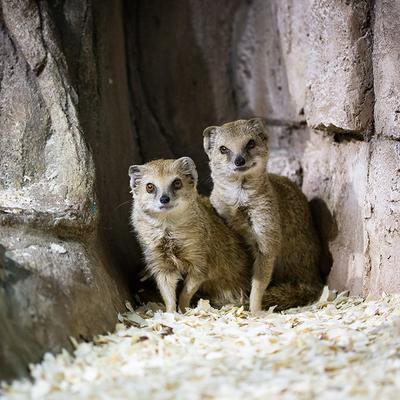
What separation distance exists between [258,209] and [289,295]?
0.68 meters

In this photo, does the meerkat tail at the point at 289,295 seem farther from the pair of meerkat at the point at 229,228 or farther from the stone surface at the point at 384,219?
the stone surface at the point at 384,219

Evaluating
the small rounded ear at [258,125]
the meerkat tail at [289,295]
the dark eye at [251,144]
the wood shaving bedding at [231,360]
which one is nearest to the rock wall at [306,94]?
the meerkat tail at [289,295]

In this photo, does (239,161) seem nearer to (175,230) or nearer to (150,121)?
(175,230)

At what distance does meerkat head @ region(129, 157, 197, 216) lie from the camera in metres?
A: 4.31

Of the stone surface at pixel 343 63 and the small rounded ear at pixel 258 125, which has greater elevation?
the stone surface at pixel 343 63

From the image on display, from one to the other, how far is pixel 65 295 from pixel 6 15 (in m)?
1.91

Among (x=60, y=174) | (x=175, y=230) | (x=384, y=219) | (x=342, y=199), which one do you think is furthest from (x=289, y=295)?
(x=60, y=174)

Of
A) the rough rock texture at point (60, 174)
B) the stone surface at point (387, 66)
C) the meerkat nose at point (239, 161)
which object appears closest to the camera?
the rough rock texture at point (60, 174)

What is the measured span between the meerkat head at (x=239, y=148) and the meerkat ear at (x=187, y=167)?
0.30 m

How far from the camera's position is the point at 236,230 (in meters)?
4.86

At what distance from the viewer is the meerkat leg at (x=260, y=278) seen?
462 centimetres

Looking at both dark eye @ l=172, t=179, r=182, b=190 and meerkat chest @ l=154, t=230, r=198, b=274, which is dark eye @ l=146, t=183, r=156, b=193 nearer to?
dark eye @ l=172, t=179, r=182, b=190

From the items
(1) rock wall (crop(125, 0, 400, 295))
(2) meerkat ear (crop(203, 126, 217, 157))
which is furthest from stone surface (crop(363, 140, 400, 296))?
(2) meerkat ear (crop(203, 126, 217, 157))

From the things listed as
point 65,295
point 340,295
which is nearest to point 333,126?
point 340,295
